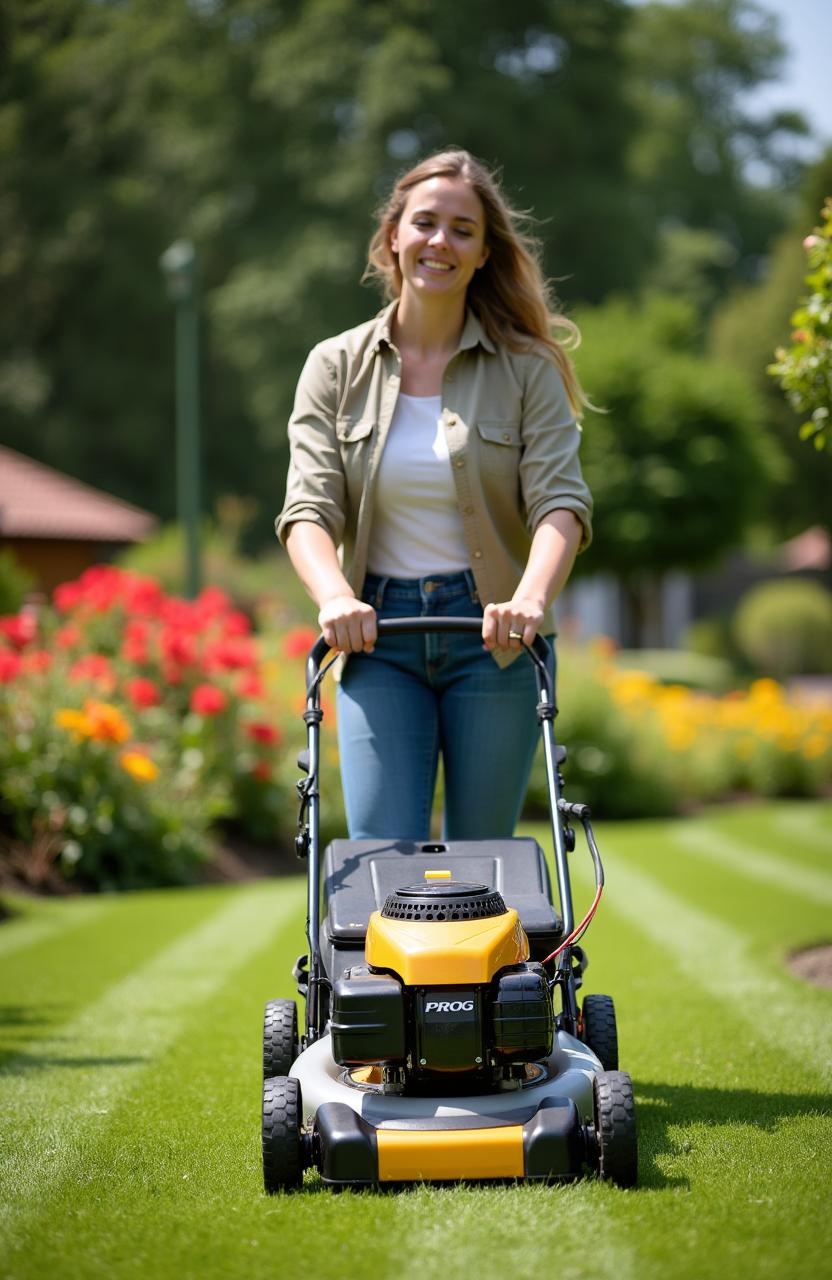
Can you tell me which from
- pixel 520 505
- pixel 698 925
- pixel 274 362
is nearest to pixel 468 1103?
pixel 520 505

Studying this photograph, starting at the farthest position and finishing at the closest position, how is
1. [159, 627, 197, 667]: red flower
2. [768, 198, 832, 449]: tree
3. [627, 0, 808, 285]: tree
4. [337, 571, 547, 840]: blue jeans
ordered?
[627, 0, 808, 285]: tree
[159, 627, 197, 667]: red flower
[768, 198, 832, 449]: tree
[337, 571, 547, 840]: blue jeans

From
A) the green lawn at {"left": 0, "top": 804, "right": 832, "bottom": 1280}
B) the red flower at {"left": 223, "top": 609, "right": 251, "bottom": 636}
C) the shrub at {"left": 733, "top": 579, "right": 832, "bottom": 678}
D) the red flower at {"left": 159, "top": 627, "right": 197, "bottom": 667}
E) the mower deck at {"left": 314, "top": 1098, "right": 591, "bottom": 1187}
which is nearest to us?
the green lawn at {"left": 0, "top": 804, "right": 832, "bottom": 1280}

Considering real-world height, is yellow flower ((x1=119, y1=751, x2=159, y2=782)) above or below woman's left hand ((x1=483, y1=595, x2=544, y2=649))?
below

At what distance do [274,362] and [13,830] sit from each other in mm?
21231

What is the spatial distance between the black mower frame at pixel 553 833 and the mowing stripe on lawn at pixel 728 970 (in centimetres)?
107

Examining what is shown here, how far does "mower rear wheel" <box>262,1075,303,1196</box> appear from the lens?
265cm

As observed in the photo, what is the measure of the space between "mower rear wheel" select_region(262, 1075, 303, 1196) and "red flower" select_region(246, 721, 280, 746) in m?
5.77

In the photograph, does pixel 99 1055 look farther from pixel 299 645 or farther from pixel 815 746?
pixel 815 746

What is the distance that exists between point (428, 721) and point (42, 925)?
401cm

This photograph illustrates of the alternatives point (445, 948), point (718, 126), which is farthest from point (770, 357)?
point (445, 948)

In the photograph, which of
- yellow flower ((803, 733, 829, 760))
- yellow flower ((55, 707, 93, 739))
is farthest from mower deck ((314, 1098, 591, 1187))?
yellow flower ((803, 733, 829, 760))

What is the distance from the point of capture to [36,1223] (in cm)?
259

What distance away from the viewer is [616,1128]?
8.57 ft

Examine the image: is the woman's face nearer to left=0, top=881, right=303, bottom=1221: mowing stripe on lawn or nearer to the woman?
the woman
